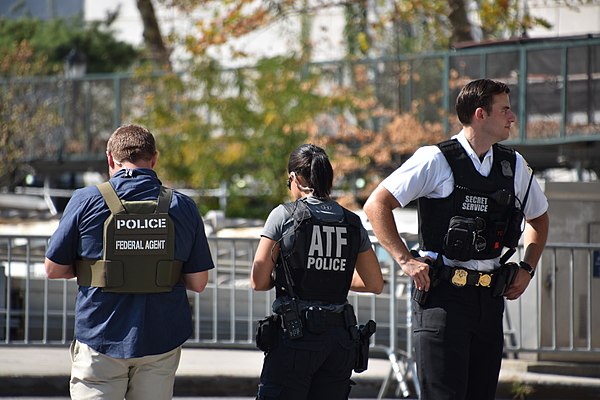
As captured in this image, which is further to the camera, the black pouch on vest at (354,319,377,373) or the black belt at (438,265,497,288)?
the black pouch on vest at (354,319,377,373)

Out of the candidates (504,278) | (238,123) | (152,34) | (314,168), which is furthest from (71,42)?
(504,278)

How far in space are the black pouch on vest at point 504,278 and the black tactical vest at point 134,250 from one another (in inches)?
59.1

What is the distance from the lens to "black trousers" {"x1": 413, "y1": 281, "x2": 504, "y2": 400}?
4914 millimetres

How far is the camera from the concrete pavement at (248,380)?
875 cm

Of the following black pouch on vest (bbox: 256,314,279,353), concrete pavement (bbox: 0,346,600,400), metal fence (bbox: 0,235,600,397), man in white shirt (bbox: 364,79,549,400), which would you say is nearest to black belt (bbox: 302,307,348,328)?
black pouch on vest (bbox: 256,314,279,353)

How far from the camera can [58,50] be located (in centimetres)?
3111

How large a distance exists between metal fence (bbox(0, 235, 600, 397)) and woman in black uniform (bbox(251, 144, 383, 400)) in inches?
127

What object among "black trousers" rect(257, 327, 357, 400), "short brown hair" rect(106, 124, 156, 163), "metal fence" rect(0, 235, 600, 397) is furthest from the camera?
"metal fence" rect(0, 235, 600, 397)

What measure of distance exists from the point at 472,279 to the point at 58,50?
2767 cm

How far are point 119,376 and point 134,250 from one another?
564 mm

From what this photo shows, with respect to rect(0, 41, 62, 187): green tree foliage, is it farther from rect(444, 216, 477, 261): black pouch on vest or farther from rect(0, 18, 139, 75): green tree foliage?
rect(444, 216, 477, 261): black pouch on vest

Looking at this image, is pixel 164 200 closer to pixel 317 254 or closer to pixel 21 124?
pixel 317 254

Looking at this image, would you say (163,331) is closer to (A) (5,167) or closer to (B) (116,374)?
(B) (116,374)

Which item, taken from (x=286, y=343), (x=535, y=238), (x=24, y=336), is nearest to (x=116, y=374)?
(x=286, y=343)
